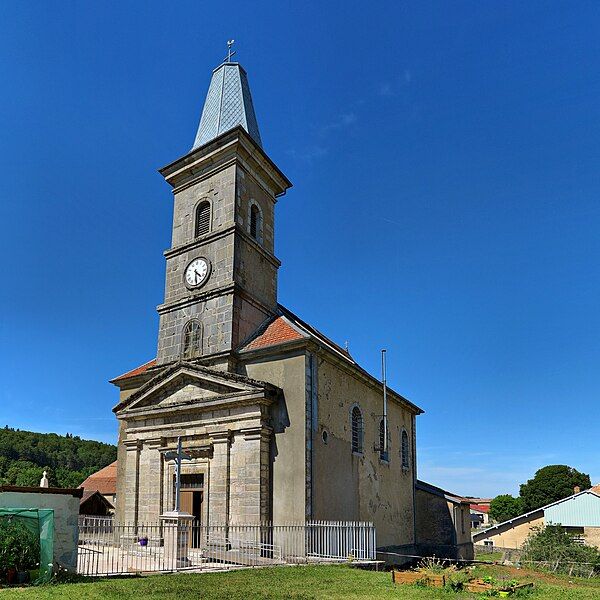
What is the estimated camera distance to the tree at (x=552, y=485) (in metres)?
61.4

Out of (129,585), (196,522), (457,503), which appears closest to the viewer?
(129,585)

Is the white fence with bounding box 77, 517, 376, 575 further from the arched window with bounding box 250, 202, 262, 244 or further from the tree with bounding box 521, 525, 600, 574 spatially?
the arched window with bounding box 250, 202, 262, 244

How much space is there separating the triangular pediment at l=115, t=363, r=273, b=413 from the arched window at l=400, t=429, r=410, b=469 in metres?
12.1

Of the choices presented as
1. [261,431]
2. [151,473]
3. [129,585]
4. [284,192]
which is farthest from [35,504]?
[284,192]

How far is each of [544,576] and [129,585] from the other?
45.7ft

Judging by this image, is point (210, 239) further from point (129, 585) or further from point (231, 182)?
point (129, 585)

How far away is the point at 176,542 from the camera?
15570 mm

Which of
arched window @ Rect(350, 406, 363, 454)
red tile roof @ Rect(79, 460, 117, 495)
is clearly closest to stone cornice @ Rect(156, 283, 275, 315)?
arched window @ Rect(350, 406, 363, 454)

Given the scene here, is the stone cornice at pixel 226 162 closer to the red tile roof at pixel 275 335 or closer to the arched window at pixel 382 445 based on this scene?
the red tile roof at pixel 275 335

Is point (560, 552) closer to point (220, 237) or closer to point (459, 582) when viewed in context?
point (459, 582)

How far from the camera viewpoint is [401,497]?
1074 inches

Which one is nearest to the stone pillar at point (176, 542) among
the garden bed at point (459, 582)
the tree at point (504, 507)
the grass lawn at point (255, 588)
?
the grass lawn at point (255, 588)

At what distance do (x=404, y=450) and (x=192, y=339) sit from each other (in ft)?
42.6

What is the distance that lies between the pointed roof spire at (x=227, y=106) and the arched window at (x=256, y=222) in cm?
335
